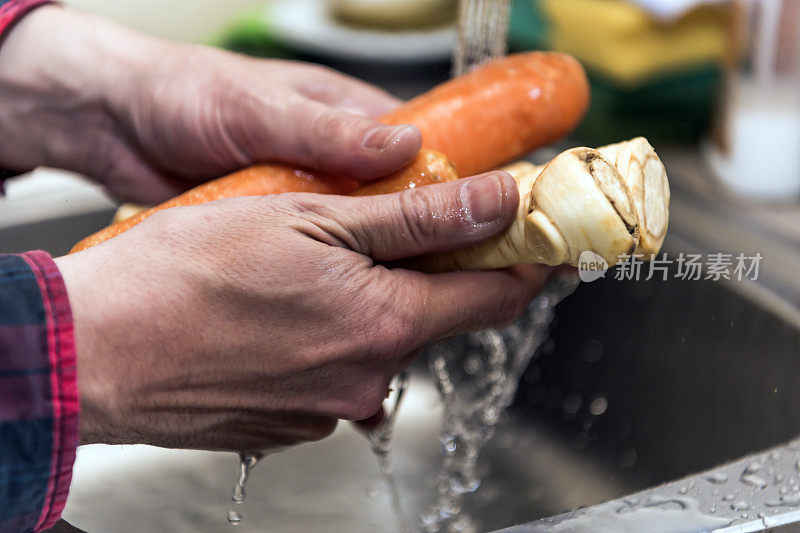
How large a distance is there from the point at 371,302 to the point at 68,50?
383mm

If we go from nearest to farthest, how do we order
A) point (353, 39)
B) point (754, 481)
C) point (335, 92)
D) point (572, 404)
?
point (754, 481), point (335, 92), point (572, 404), point (353, 39)

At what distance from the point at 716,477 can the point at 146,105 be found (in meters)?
0.51

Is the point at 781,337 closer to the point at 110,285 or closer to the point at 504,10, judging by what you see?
the point at 504,10

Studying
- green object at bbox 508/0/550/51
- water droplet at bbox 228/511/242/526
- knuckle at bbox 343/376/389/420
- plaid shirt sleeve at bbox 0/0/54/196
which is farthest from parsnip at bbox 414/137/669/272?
green object at bbox 508/0/550/51

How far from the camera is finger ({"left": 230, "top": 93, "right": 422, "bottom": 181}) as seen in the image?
1.68 ft

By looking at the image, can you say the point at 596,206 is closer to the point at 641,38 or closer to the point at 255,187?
the point at 255,187

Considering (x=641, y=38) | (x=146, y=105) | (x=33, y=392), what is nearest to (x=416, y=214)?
(x=33, y=392)

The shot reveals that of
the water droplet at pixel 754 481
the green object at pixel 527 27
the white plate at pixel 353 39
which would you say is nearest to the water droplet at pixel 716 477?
the water droplet at pixel 754 481

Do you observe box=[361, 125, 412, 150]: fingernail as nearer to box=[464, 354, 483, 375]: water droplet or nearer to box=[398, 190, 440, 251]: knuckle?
box=[398, 190, 440, 251]: knuckle

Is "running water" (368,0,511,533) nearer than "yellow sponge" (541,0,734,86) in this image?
Yes

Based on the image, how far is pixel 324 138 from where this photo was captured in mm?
538

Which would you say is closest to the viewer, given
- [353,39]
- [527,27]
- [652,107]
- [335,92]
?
[335,92]

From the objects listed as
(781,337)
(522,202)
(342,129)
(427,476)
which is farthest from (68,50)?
(781,337)

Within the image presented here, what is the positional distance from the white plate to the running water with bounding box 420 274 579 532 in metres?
0.48
